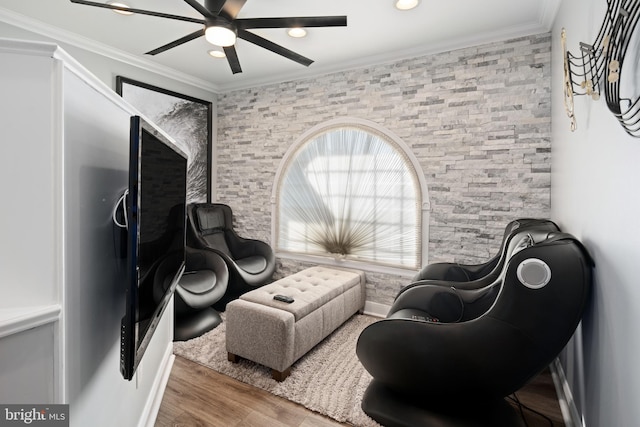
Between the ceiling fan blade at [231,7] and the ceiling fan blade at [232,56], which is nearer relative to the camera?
the ceiling fan blade at [231,7]

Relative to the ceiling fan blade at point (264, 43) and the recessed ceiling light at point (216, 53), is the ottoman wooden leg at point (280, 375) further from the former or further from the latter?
the recessed ceiling light at point (216, 53)

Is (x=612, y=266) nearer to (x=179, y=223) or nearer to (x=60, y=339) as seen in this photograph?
(x=60, y=339)

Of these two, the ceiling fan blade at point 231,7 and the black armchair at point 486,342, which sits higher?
the ceiling fan blade at point 231,7

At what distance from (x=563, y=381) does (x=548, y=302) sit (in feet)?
3.66

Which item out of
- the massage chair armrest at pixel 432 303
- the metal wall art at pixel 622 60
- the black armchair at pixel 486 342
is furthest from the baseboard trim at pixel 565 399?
the metal wall art at pixel 622 60

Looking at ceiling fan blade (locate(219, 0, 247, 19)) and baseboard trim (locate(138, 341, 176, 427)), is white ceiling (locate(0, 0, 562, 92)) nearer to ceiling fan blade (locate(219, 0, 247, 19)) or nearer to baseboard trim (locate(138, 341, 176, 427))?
ceiling fan blade (locate(219, 0, 247, 19))

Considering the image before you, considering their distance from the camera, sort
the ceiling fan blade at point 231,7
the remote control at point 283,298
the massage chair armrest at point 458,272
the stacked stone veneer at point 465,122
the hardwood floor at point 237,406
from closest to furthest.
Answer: the hardwood floor at point 237,406 < the ceiling fan blade at point 231,7 < the remote control at point 283,298 < the massage chair armrest at point 458,272 < the stacked stone veneer at point 465,122

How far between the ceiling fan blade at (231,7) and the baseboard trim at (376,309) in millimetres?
2899

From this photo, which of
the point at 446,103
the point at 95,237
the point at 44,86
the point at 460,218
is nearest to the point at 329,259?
the point at 460,218

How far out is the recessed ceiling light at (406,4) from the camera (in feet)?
7.84

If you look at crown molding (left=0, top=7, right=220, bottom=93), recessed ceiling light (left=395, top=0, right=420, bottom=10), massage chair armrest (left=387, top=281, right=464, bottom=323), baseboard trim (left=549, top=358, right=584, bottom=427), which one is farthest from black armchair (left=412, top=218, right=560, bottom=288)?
crown molding (left=0, top=7, right=220, bottom=93)

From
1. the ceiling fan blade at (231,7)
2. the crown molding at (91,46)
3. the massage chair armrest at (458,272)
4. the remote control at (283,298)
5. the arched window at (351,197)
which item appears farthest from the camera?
the arched window at (351,197)

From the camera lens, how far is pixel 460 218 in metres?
3.07

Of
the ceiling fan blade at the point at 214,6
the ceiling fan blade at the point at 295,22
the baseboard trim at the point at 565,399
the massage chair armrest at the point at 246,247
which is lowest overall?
the baseboard trim at the point at 565,399
